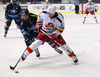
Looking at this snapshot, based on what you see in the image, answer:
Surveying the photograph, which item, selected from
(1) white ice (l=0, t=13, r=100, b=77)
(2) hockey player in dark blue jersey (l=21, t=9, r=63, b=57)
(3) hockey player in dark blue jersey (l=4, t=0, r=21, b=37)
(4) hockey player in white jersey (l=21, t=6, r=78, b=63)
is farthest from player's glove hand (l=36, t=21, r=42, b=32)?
(3) hockey player in dark blue jersey (l=4, t=0, r=21, b=37)

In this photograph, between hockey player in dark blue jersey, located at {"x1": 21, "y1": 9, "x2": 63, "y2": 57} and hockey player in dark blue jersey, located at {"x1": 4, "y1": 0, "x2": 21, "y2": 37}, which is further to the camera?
hockey player in dark blue jersey, located at {"x1": 4, "y1": 0, "x2": 21, "y2": 37}

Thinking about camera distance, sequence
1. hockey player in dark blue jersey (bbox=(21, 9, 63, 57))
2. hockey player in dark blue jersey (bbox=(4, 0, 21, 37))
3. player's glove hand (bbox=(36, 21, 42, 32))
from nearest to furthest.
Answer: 1. player's glove hand (bbox=(36, 21, 42, 32))
2. hockey player in dark blue jersey (bbox=(21, 9, 63, 57))
3. hockey player in dark blue jersey (bbox=(4, 0, 21, 37))

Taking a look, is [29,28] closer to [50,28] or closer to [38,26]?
[38,26]

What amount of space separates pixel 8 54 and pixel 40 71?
1448mm

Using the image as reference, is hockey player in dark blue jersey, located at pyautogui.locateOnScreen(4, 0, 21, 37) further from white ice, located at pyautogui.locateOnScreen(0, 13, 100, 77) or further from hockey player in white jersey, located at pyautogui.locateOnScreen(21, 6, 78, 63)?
hockey player in white jersey, located at pyautogui.locateOnScreen(21, 6, 78, 63)

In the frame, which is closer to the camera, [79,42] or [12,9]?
[79,42]

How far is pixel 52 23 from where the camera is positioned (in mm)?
3709

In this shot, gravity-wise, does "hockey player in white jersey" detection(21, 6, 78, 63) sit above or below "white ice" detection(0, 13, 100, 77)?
above

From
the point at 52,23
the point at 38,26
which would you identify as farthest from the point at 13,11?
the point at 52,23

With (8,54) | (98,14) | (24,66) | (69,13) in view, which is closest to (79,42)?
(8,54)

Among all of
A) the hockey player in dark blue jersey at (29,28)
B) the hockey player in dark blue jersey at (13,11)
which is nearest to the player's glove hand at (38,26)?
the hockey player in dark blue jersey at (29,28)

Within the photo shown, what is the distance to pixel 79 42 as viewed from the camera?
232 inches

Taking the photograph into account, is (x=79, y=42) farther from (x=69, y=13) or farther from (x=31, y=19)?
(x=69, y=13)

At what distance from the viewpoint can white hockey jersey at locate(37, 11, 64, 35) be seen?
12.0 ft
